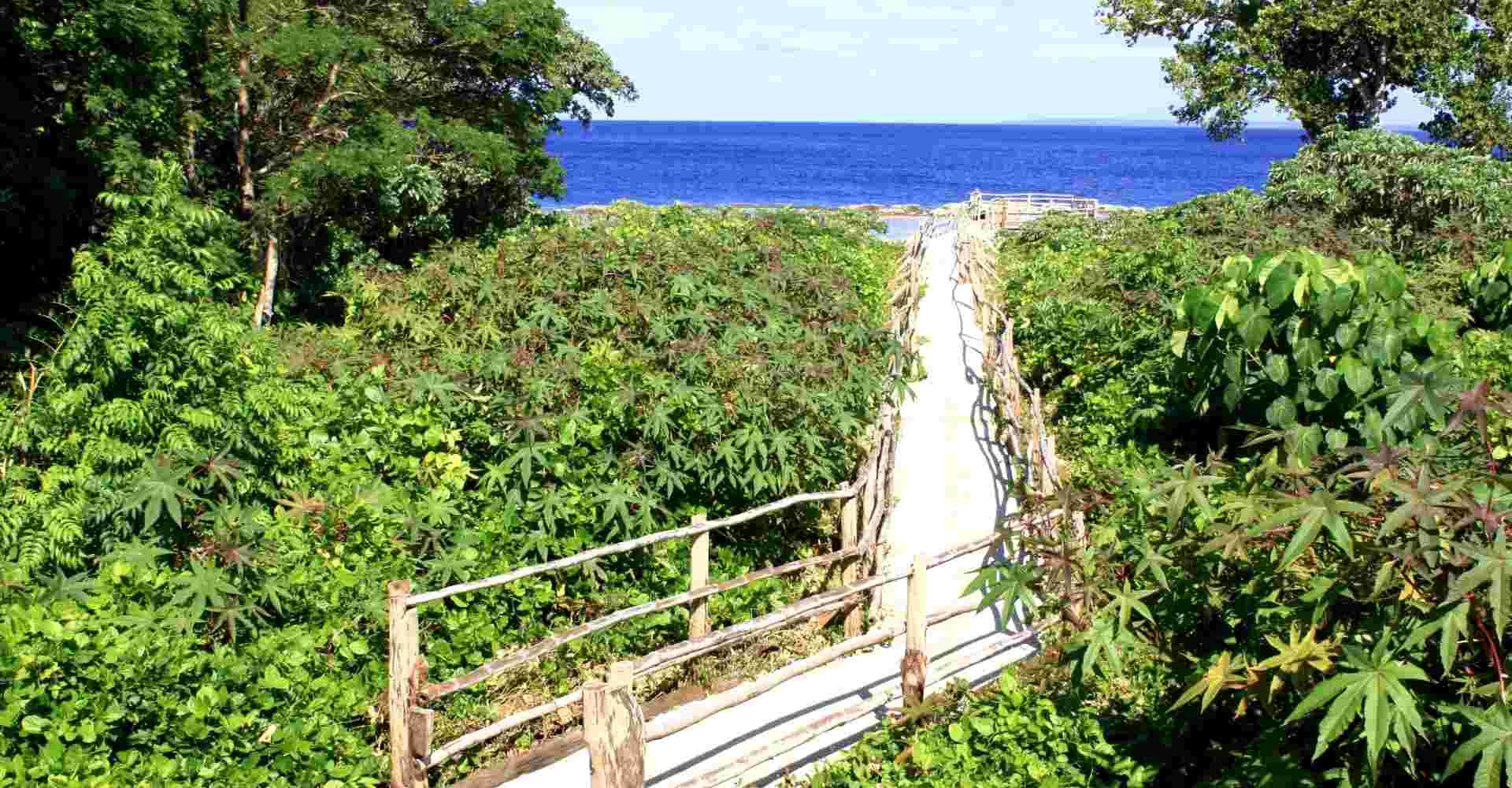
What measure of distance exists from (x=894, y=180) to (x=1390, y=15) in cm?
9055

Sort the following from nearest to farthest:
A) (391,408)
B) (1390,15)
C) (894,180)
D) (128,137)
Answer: (391,408) → (128,137) → (1390,15) → (894,180)

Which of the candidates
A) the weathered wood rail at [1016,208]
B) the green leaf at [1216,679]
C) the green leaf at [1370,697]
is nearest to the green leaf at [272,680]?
the green leaf at [1216,679]

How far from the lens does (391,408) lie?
832 centimetres

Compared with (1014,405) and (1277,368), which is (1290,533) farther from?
(1014,405)

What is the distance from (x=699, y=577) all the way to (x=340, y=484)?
246 cm

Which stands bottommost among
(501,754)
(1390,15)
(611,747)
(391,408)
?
(501,754)

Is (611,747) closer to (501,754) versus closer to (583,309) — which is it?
(501,754)

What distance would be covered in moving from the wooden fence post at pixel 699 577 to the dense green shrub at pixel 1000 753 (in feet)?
4.99

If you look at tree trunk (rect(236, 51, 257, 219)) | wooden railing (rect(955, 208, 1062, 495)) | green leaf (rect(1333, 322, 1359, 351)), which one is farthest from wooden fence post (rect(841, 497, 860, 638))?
tree trunk (rect(236, 51, 257, 219))

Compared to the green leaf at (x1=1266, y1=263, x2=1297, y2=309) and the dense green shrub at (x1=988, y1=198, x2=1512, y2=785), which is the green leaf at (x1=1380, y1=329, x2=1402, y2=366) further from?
the green leaf at (x1=1266, y1=263, x2=1297, y2=309)

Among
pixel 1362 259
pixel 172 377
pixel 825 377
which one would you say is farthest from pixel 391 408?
pixel 1362 259

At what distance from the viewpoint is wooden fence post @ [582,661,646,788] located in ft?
18.4

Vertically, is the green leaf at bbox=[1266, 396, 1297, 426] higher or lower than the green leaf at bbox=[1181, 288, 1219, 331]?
lower

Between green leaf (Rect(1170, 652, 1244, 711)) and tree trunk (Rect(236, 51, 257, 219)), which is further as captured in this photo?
tree trunk (Rect(236, 51, 257, 219))
